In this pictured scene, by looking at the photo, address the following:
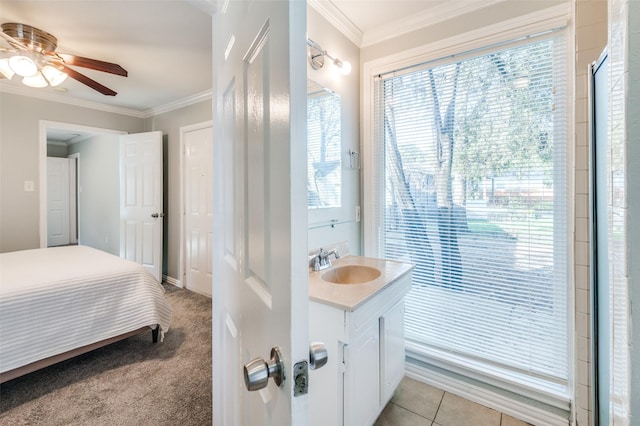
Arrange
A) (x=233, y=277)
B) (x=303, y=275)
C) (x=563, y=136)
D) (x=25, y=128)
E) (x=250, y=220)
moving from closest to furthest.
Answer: (x=303, y=275)
(x=250, y=220)
(x=233, y=277)
(x=563, y=136)
(x=25, y=128)

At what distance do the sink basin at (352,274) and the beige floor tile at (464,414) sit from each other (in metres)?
0.88

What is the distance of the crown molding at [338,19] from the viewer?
1779 millimetres

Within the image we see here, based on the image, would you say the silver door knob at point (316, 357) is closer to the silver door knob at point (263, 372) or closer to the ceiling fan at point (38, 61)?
the silver door knob at point (263, 372)

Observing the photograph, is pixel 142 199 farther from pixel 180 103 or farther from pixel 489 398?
pixel 489 398

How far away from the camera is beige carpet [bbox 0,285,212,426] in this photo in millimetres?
1587

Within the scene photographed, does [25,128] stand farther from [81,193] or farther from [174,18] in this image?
[81,193]

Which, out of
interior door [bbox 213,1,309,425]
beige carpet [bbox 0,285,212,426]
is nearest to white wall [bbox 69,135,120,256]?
beige carpet [bbox 0,285,212,426]

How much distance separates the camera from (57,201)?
591cm

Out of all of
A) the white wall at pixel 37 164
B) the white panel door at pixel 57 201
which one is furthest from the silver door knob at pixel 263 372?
the white panel door at pixel 57 201

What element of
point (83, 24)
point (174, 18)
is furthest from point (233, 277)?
point (83, 24)

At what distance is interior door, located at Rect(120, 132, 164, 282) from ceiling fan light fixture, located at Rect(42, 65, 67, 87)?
1581 mm

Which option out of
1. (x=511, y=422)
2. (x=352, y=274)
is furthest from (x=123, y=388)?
(x=511, y=422)

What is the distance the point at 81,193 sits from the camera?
5.56 meters

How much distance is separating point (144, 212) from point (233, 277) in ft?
11.9
